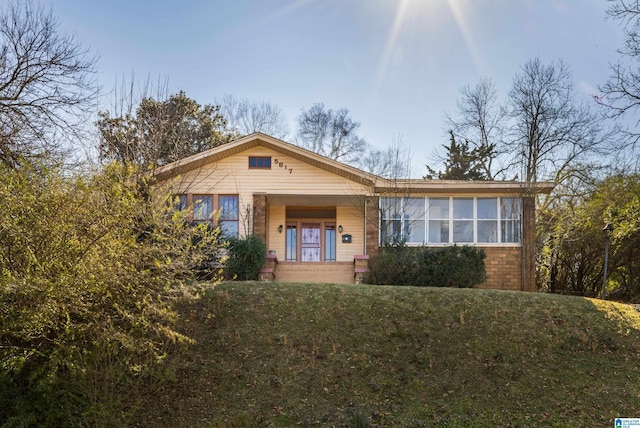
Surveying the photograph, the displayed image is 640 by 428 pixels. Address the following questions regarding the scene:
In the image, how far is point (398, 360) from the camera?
9.59 m

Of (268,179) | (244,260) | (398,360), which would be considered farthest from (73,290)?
(268,179)

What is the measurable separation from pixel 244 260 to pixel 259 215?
80.1 inches

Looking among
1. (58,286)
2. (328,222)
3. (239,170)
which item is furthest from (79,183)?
(328,222)

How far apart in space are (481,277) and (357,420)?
28.7ft

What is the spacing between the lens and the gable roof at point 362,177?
1692 centimetres

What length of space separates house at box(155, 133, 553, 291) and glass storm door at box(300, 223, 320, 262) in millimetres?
888

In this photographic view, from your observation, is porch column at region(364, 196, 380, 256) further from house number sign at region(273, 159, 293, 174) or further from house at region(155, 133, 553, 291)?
house number sign at region(273, 159, 293, 174)

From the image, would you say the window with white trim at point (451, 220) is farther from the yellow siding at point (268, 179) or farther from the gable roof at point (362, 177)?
the yellow siding at point (268, 179)

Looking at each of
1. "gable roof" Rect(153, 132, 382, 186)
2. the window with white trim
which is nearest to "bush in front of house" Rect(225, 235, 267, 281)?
"gable roof" Rect(153, 132, 382, 186)

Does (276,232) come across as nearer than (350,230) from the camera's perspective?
No

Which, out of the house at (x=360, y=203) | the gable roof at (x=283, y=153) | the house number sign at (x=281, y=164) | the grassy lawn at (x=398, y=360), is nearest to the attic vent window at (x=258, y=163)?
the house at (x=360, y=203)

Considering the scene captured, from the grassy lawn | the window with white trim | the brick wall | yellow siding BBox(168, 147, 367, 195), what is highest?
yellow siding BBox(168, 147, 367, 195)

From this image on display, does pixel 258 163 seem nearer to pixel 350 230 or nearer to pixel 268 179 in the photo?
pixel 268 179

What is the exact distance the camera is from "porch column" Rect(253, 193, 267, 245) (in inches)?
662
